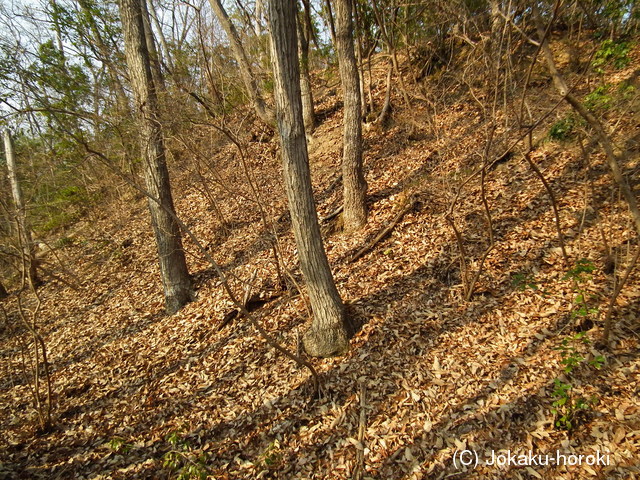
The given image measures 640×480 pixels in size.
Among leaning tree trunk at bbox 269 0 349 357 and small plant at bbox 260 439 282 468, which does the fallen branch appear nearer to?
leaning tree trunk at bbox 269 0 349 357

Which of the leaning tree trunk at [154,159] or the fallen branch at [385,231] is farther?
the fallen branch at [385,231]

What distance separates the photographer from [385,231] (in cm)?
570

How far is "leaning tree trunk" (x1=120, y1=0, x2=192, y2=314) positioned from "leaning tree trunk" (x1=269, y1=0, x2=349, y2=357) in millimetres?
2411

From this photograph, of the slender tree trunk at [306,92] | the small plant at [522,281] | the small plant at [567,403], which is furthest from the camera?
the slender tree trunk at [306,92]

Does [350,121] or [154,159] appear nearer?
[154,159]

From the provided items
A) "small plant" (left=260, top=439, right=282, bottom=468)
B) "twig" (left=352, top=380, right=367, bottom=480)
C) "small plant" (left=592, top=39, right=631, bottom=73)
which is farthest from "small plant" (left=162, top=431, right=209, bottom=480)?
"small plant" (left=592, top=39, right=631, bottom=73)

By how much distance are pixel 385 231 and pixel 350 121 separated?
2142 millimetres

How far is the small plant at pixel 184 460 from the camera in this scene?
3.18m

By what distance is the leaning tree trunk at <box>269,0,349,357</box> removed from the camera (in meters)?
3.02

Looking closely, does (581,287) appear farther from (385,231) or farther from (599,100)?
(599,100)

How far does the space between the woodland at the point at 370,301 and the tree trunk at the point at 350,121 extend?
4cm

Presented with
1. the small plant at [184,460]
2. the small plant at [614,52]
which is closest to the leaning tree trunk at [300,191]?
the small plant at [184,460]

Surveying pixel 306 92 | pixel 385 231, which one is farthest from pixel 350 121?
pixel 306 92

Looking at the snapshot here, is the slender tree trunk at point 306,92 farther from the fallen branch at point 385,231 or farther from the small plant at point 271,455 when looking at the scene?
the small plant at point 271,455
